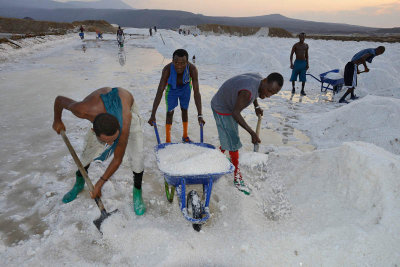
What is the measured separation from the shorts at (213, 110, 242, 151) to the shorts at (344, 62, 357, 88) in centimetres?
564

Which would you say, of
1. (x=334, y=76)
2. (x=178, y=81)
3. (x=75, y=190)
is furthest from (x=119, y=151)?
(x=334, y=76)

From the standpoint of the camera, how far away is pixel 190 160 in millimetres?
2457

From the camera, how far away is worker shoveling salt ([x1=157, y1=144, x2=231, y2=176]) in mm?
2307

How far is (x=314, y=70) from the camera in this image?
11.0 metres

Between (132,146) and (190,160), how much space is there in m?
0.63

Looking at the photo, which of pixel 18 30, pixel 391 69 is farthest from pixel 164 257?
pixel 18 30

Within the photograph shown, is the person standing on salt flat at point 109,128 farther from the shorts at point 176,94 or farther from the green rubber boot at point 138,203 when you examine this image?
the shorts at point 176,94

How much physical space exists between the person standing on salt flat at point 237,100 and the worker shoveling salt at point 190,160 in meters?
0.42

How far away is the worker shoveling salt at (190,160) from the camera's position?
231cm

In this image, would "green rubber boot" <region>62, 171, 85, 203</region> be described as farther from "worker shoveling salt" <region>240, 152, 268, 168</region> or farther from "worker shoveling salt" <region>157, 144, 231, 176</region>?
"worker shoveling salt" <region>240, 152, 268, 168</region>

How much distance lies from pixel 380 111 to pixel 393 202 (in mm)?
3028

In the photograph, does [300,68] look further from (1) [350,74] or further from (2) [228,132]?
(2) [228,132]

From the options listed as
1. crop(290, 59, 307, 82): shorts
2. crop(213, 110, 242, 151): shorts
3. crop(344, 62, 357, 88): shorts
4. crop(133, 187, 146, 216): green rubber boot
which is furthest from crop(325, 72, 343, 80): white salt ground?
crop(133, 187, 146, 216): green rubber boot

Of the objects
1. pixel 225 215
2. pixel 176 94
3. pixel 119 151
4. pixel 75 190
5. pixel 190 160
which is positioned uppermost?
pixel 176 94
